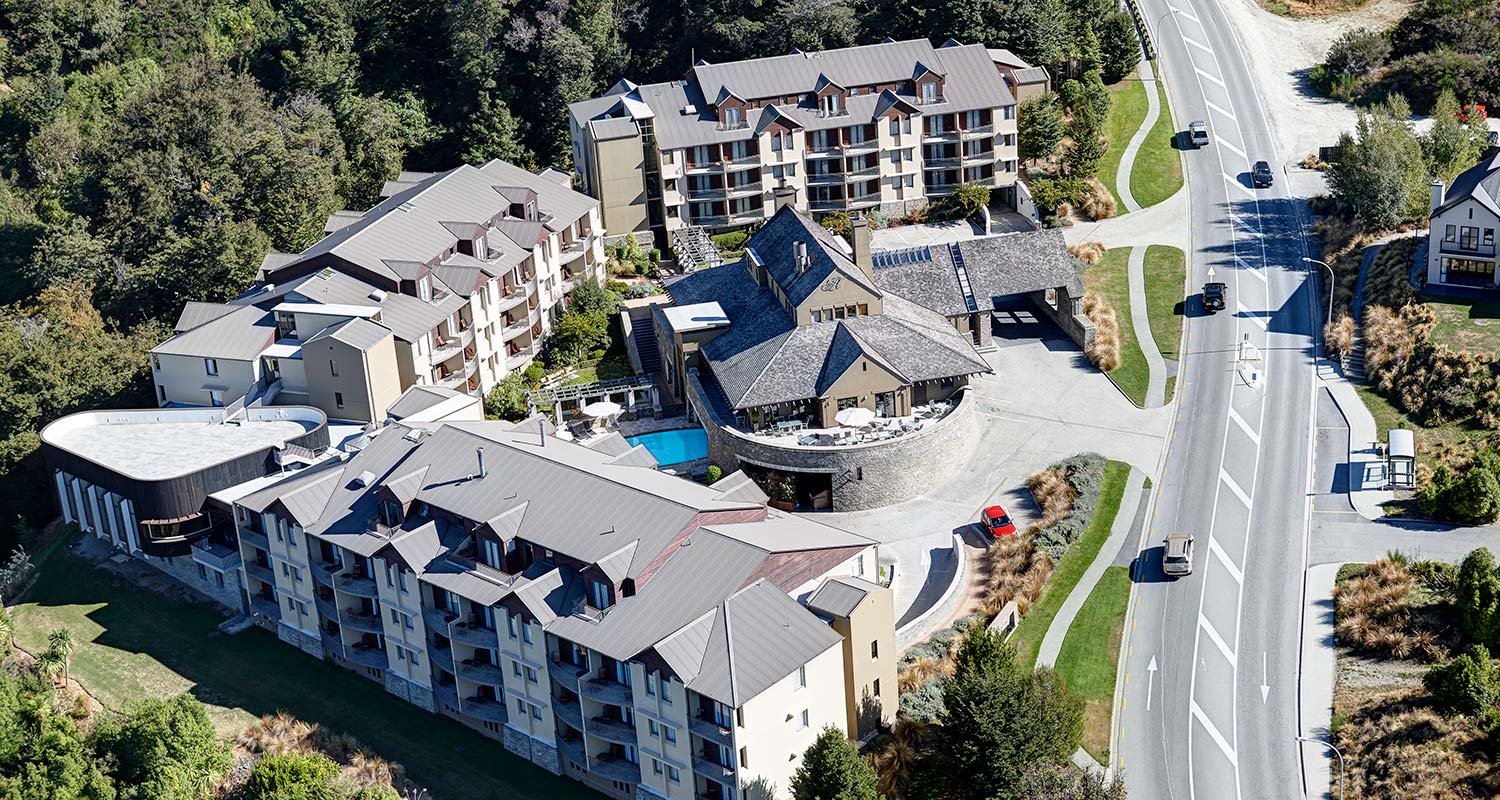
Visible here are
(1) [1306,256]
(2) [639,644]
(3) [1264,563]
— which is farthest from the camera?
(1) [1306,256]

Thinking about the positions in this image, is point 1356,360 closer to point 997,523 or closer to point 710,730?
point 997,523

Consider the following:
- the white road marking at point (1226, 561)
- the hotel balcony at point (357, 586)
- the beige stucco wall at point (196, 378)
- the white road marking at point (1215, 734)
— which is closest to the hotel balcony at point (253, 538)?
the hotel balcony at point (357, 586)

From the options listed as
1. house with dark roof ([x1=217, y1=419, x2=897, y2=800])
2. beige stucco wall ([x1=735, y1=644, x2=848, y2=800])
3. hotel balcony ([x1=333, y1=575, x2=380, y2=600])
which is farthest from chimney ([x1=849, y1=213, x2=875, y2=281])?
hotel balcony ([x1=333, y1=575, x2=380, y2=600])

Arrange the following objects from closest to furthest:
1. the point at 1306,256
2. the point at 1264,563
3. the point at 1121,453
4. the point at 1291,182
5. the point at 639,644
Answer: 1. the point at 639,644
2. the point at 1264,563
3. the point at 1121,453
4. the point at 1306,256
5. the point at 1291,182

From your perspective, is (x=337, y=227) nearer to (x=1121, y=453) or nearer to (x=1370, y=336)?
(x=1121, y=453)

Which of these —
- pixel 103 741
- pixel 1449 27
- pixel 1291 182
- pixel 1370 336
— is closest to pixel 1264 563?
pixel 1370 336

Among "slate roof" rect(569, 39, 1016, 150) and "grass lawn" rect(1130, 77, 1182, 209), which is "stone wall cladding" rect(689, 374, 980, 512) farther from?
"grass lawn" rect(1130, 77, 1182, 209)

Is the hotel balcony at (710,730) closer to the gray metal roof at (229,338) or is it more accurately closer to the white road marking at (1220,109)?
the gray metal roof at (229,338)

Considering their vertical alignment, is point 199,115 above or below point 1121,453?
above
